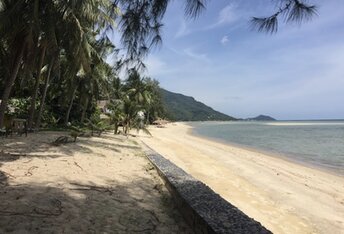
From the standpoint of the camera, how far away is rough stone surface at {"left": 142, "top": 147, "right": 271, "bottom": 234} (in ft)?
10.4

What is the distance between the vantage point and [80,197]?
4.49m

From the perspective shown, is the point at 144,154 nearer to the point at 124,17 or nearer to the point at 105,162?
the point at 105,162

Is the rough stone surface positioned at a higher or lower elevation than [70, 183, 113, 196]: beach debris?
higher

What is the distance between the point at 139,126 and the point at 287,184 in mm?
13447

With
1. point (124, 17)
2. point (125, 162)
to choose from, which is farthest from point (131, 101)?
point (124, 17)

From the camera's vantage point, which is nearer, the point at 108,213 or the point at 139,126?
the point at 108,213

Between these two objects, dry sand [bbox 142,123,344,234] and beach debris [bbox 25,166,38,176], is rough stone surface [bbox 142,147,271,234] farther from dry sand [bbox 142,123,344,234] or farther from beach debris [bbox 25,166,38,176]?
beach debris [bbox 25,166,38,176]

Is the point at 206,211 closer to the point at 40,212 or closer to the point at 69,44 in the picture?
the point at 40,212

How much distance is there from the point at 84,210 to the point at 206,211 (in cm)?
139

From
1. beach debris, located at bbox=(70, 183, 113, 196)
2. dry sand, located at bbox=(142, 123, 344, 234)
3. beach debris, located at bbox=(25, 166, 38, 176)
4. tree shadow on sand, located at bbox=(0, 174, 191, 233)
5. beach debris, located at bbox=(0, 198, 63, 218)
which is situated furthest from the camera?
dry sand, located at bbox=(142, 123, 344, 234)

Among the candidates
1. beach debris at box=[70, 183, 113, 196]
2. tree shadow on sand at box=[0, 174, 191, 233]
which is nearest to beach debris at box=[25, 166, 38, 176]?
tree shadow on sand at box=[0, 174, 191, 233]

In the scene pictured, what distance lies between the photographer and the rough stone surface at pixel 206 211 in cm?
316

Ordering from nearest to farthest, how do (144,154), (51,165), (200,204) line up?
1. (200,204)
2. (51,165)
3. (144,154)

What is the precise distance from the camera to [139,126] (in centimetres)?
2261
